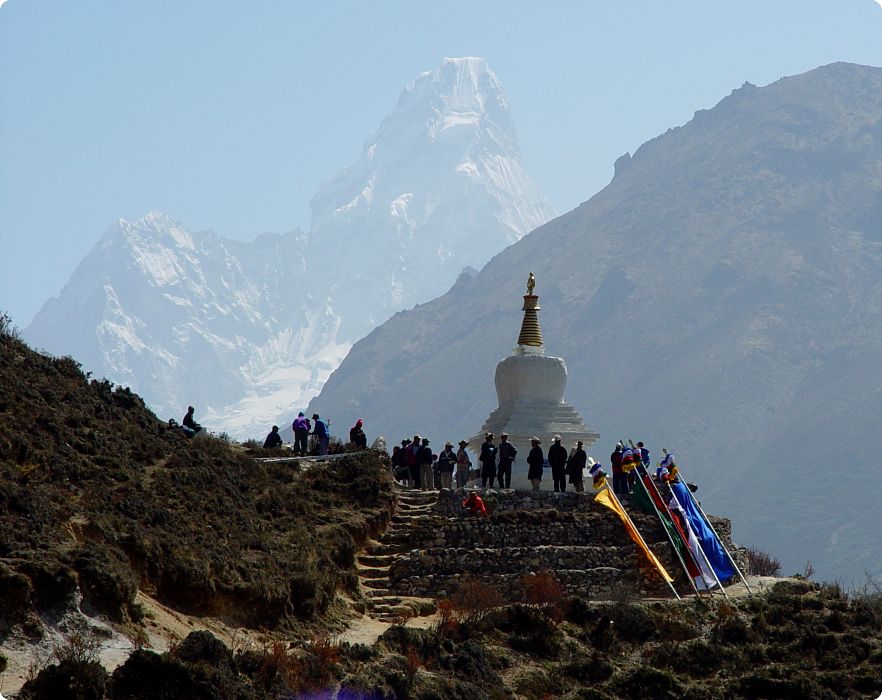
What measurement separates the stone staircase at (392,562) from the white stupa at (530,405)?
18.4 feet

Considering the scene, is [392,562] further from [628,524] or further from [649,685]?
[649,685]

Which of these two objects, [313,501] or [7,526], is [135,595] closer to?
[7,526]

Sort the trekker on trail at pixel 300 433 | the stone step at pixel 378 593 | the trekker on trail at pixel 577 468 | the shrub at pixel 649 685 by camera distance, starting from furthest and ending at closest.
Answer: the trekker on trail at pixel 300 433
the trekker on trail at pixel 577 468
the stone step at pixel 378 593
the shrub at pixel 649 685

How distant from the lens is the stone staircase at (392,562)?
32.5 meters

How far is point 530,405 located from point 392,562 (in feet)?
42.9

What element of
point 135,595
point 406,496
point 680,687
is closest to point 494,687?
point 680,687

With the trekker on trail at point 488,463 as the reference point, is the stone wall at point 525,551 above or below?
below

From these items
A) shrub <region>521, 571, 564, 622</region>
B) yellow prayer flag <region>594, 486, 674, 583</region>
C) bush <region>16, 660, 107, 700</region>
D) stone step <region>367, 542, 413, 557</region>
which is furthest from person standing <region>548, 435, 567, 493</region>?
bush <region>16, 660, 107, 700</region>

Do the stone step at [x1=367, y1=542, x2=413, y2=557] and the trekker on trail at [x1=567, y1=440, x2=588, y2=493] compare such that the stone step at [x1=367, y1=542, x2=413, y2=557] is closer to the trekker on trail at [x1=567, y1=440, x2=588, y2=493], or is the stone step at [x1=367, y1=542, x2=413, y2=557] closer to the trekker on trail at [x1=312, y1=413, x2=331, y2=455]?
the trekker on trail at [x1=567, y1=440, x2=588, y2=493]

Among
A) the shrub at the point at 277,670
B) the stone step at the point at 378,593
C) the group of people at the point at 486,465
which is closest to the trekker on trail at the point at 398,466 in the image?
the group of people at the point at 486,465

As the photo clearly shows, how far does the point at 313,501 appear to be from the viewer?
36312 millimetres

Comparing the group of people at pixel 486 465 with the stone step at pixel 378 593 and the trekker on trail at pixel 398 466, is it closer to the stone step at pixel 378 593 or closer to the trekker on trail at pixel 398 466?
the trekker on trail at pixel 398 466

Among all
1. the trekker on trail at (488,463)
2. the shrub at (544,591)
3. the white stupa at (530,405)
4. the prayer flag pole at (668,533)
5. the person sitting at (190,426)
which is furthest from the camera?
the white stupa at (530,405)

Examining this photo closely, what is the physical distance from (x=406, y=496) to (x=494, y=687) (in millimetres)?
10926
